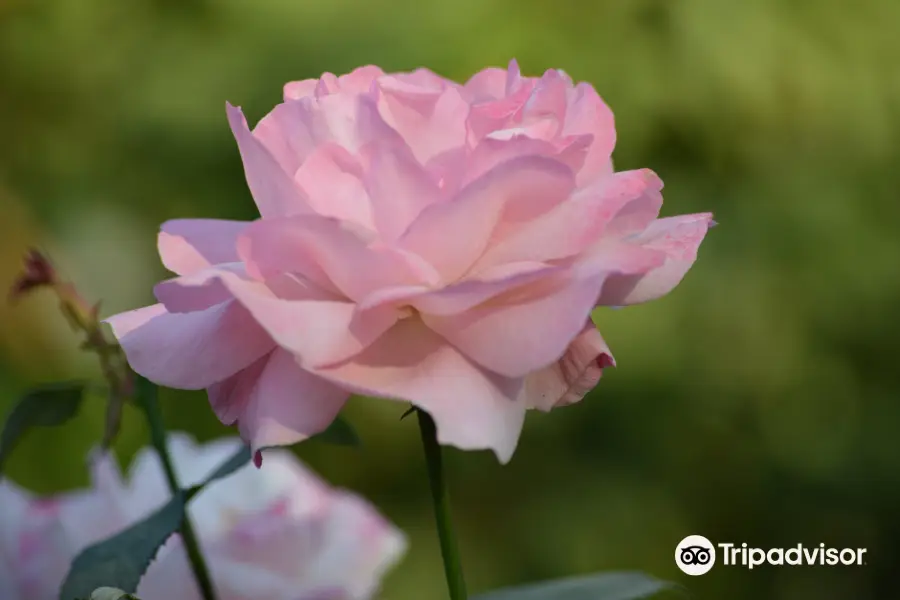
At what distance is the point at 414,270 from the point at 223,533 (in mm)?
285

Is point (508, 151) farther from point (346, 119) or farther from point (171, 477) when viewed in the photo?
point (171, 477)

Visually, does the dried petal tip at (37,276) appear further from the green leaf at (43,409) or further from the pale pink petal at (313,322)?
the pale pink petal at (313,322)

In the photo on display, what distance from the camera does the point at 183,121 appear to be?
118 centimetres

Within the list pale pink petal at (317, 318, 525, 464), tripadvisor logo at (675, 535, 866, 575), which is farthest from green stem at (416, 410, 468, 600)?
tripadvisor logo at (675, 535, 866, 575)

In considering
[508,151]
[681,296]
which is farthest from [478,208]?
[681,296]

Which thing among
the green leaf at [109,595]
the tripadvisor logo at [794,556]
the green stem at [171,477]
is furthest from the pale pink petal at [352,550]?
the tripadvisor logo at [794,556]

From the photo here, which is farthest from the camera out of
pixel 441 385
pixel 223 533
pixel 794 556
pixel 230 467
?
pixel 794 556

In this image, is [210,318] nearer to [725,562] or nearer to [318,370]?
[318,370]

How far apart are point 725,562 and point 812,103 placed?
0.47 meters

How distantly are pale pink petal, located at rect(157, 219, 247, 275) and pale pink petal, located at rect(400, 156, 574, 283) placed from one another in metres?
0.06

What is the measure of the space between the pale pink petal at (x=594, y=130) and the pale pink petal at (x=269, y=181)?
74 millimetres

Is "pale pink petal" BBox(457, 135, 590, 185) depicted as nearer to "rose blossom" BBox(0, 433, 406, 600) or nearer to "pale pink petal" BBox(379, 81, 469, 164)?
"pale pink petal" BBox(379, 81, 469, 164)

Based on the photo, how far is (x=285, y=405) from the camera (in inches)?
10.2

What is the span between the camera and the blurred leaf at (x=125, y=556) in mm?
335
